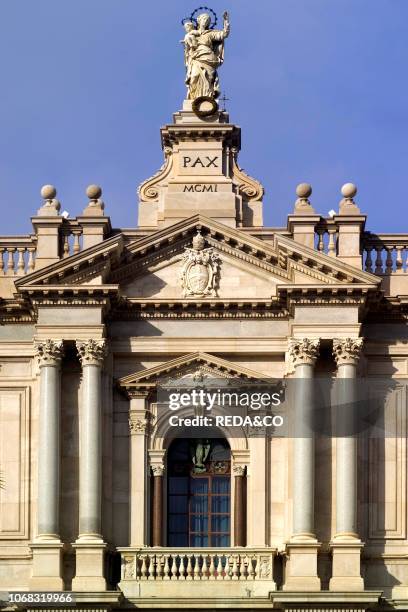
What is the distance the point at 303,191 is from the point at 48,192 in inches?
214

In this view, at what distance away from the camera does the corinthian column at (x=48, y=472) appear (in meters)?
51.2

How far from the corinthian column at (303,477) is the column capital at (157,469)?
282cm

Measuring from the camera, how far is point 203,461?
53219 mm

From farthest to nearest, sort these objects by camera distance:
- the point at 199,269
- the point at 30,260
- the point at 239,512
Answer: the point at 30,260
the point at 199,269
the point at 239,512

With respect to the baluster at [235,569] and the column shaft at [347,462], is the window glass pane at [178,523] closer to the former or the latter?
the baluster at [235,569]

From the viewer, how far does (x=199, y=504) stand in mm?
53094

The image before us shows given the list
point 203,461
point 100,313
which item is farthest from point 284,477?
point 100,313

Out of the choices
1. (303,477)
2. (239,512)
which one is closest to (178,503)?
(239,512)

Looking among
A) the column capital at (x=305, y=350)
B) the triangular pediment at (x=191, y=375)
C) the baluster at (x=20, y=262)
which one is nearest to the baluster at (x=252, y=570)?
the triangular pediment at (x=191, y=375)

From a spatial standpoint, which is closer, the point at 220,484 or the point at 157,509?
the point at 157,509

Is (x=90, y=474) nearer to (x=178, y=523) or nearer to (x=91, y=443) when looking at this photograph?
(x=91, y=443)

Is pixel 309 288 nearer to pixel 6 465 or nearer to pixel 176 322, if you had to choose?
pixel 176 322

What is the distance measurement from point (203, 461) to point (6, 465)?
13.6ft

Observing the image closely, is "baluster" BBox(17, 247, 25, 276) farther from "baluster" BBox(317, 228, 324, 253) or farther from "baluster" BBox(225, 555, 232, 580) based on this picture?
"baluster" BBox(225, 555, 232, 580)
